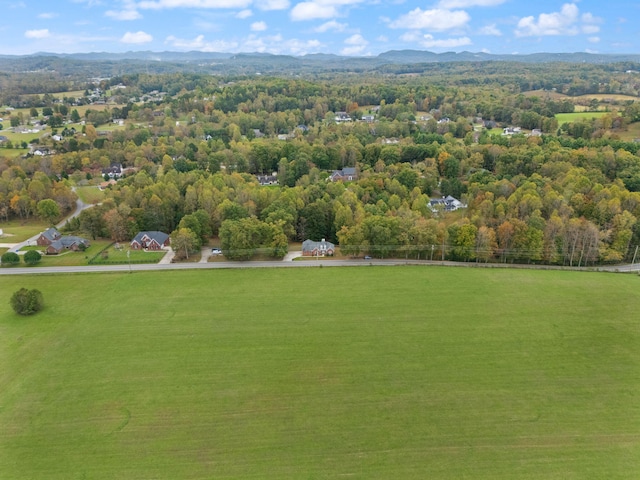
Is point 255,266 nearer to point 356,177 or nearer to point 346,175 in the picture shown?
point 356,177

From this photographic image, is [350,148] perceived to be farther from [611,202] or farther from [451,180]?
[611,202]

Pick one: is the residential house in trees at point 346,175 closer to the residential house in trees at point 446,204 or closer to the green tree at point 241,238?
the residential house in trees at point 446,204

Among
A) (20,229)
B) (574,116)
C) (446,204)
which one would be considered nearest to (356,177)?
(446,204)

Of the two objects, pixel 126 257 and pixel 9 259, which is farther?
pixel 126 257

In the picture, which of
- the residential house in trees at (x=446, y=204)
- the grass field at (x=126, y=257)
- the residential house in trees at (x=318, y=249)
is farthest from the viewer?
the residential house in trees at (x=446, y=204)

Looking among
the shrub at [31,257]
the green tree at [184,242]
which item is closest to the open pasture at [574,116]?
the green tree at [184,242]

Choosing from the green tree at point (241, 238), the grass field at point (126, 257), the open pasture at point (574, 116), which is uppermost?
the open pasture at point (574, 116)

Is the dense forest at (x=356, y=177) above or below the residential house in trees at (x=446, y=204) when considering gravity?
above
